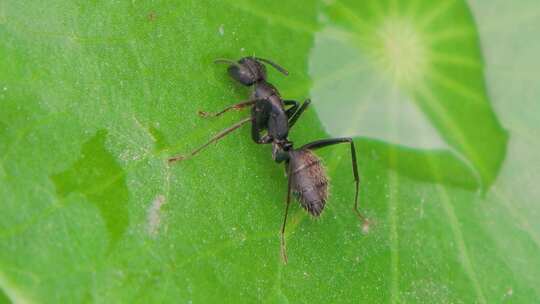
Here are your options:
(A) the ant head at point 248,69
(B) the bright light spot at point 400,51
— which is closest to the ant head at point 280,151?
(A) the ant head at point 248,69

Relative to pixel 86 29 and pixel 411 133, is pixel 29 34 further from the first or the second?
pixel 411 133

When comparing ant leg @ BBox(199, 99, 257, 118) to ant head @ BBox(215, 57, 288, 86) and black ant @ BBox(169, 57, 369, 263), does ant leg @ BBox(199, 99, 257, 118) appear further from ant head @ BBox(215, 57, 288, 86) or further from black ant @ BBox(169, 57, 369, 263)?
ant head @ BBox(215, 57, 288, 86)

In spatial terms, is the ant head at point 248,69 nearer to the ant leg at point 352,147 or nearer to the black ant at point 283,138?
the black ant at point 283,138

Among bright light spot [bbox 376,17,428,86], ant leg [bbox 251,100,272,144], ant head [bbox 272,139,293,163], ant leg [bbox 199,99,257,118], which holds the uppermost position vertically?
bright light spot [bbox 376,17,428,86]

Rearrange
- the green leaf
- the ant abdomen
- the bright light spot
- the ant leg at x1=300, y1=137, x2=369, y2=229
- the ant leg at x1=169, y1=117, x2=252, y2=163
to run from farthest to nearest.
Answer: the bright light spot < the ant leg at x1=300, y1=137, x2=369, y2=229 < the ant abdomen < the ant leg at x1=169, y1=117, x2=252, y2=163 < the green leaf

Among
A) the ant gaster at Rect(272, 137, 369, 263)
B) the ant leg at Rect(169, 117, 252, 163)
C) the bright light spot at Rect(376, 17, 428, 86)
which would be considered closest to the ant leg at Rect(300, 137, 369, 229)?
the ant gaster at Rect(272, 137, 369, 263)

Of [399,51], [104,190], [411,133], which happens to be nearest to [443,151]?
[411,133]
